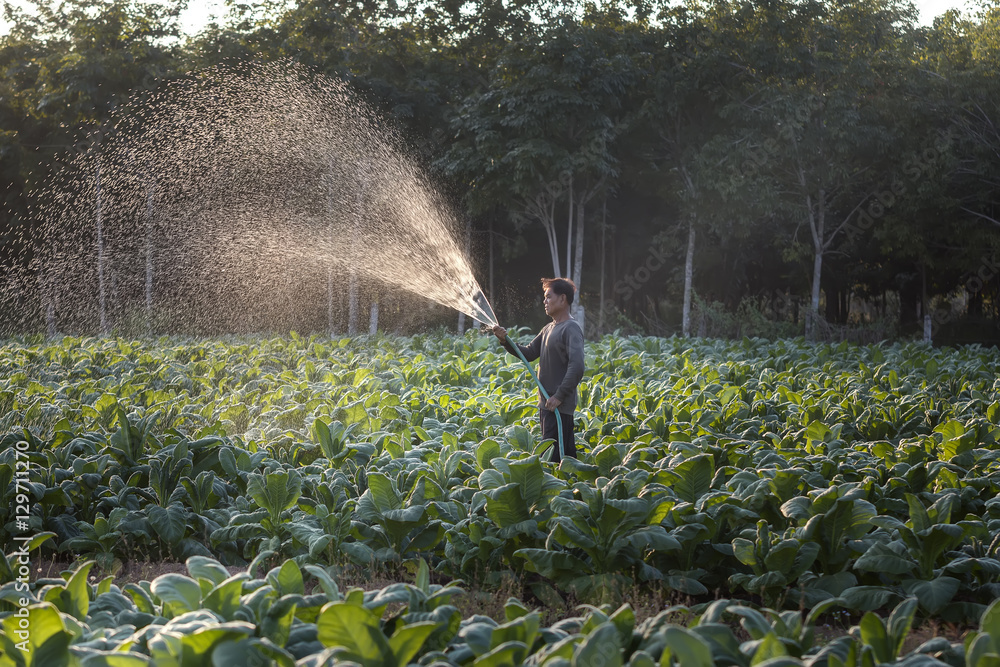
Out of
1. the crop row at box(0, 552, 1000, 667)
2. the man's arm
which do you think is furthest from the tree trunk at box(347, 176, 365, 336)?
the crop row at box(0, 552, 1000, 667)

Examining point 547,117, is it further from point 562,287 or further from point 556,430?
point 556,430

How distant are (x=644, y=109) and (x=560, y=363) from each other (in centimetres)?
2363

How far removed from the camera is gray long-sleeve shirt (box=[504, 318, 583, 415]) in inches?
283

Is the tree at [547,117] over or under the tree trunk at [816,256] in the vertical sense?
over

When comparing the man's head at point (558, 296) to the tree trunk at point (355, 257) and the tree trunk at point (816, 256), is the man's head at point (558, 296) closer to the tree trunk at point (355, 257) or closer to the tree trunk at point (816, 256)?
the tree trunk at point (816, 256)

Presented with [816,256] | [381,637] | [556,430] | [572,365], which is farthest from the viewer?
[816,256]

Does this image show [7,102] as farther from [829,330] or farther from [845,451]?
[845,451]

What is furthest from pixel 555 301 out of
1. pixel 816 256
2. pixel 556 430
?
pixel 816 256

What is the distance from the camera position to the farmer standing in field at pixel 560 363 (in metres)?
7.21

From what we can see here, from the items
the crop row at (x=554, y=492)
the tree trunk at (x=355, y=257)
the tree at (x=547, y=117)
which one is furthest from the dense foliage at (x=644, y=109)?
the crop row at (x=554, y=492)

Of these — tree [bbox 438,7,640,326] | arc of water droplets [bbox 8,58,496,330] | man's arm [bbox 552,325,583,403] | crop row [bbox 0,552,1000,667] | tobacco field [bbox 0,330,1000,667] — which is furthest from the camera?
tree [bbox 438,7,640,326]

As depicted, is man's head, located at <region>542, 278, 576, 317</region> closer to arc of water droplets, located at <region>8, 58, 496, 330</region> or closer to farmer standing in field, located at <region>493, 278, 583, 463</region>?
farmer standing in field, located at <region>493, 278, 583, 463</region>

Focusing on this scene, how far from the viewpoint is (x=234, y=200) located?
96.1ft

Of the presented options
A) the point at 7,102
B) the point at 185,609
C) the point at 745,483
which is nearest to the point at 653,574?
the point at 745,483
